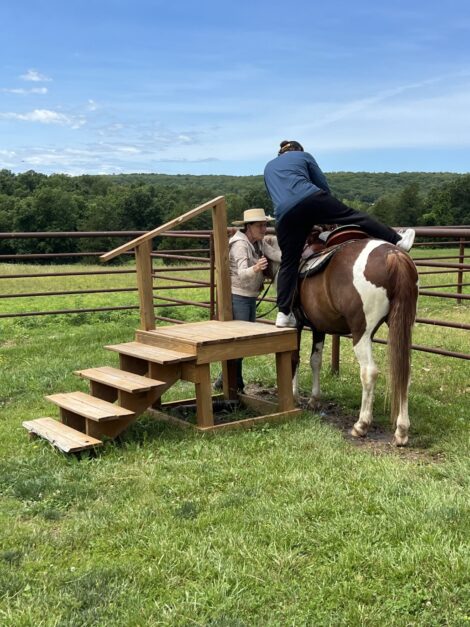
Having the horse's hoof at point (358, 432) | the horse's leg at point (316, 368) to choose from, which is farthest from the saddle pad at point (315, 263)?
the horse's hoof at point (358, 432)

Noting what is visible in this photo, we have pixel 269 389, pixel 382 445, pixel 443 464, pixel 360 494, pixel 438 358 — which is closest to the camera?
pixel 360 494

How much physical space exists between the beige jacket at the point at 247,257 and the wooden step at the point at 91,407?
1.70 metres

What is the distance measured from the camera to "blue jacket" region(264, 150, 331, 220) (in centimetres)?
493

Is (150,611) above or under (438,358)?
above

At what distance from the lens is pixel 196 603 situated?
8.45ft

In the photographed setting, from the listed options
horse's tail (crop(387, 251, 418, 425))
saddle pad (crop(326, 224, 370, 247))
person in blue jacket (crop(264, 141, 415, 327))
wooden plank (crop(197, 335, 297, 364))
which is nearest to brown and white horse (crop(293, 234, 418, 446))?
horse's tail (crop(387, 251, 418, 425))

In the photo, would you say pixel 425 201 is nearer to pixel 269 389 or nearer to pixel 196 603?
pixel 269 389

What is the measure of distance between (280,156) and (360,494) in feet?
9.32

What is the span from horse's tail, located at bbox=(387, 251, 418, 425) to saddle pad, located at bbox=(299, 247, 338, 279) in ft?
1.93

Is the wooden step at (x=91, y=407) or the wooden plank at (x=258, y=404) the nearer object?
the wooden step at (x=91, y=407)

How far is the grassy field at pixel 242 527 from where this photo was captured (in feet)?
8.39

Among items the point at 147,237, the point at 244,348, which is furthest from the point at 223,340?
the point at 147,237

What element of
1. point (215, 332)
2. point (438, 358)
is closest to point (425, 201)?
point (438, 358)

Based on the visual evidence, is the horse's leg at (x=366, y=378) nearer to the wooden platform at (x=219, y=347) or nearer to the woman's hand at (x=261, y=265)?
the wooden platform at (x=219, y=347)
